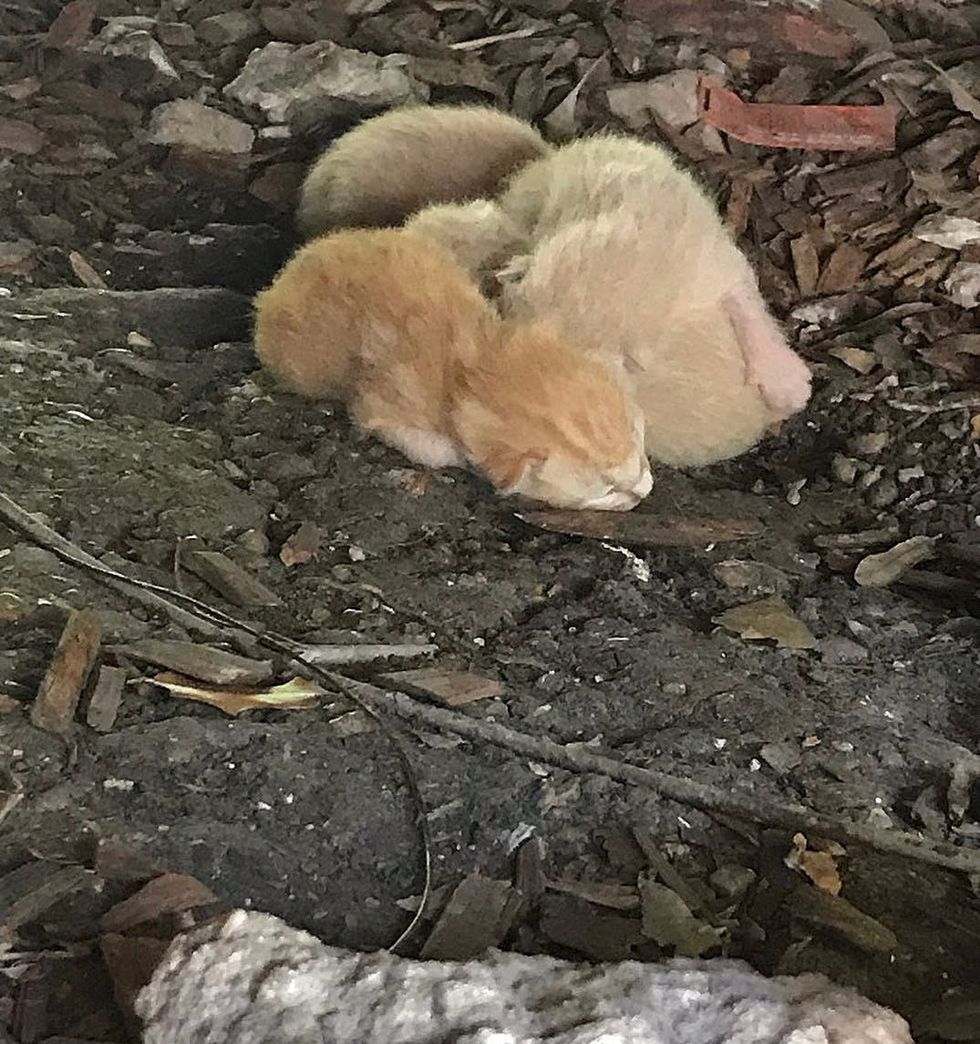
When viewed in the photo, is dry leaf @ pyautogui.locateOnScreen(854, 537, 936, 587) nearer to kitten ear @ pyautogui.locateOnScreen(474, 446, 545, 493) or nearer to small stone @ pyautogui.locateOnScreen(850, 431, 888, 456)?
small stone @ pyautogui.locateOnScreen(850, 431, 888, 456)

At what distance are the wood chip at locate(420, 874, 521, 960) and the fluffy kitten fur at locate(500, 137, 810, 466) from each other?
147cm

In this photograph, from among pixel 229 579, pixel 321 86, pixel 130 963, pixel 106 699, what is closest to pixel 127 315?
pixel 321 86

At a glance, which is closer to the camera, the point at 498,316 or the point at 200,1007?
the point at 200,1007

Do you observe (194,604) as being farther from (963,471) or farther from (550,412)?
(963,471)

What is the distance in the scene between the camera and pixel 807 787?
2.20 metres

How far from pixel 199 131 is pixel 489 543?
188cm

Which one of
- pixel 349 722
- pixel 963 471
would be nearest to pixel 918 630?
pixel 963 471

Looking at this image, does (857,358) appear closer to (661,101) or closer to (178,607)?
(661,101)

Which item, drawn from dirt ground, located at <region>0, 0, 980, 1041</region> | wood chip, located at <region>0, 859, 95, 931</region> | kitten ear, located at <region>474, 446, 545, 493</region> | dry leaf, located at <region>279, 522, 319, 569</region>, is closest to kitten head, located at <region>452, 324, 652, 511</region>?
kitten ear, located at <region>474, 446, 545, 493</region>

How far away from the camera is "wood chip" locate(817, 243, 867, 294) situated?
3.56 metres

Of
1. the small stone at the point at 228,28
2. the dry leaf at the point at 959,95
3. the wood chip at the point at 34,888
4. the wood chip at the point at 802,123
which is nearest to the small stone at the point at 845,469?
the wood chip at the point at 802,123

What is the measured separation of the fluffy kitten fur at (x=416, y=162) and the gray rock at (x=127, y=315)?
409mm

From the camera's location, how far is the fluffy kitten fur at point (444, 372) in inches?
114

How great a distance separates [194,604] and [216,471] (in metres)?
0.54
